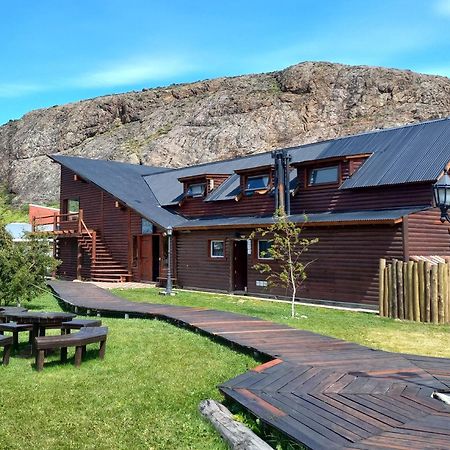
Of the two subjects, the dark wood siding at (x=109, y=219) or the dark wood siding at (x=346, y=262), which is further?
the dark wood siding at (x=109, y=219)

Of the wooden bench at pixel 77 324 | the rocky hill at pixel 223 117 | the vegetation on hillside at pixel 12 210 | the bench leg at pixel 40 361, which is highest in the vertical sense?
the rocky hill at pixel 223 117

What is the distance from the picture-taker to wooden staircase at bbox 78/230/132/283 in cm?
2500

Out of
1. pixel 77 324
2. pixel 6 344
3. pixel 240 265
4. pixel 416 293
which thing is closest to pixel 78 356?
pixel 6 344

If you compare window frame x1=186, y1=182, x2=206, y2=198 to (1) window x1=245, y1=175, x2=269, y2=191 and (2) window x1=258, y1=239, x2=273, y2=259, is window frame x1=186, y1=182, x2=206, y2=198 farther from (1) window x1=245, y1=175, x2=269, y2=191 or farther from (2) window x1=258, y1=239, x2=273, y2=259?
(2) window x1=258, y1=239, x2=273, y2=259

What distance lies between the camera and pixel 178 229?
72.1 ft

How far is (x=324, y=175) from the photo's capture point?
1867 cm

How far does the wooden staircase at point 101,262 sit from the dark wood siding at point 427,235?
14752mm

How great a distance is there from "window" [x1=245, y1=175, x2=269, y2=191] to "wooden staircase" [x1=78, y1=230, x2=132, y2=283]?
810 cm

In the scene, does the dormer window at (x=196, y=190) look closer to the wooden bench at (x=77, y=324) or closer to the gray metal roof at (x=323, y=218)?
the gray metal roof at (x=323, y=218)

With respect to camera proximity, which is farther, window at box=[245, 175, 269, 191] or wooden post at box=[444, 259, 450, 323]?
window at box=[245, 175, 269, 191]

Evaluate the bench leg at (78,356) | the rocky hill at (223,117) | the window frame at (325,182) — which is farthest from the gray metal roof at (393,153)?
the rocky hill at (223,117)

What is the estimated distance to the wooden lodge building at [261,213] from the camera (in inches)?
604

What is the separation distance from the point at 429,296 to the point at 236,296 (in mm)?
8232

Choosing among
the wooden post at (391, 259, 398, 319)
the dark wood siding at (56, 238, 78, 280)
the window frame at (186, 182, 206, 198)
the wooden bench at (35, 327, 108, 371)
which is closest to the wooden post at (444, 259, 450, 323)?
the wooden post at (391, 259, 398, 319)
